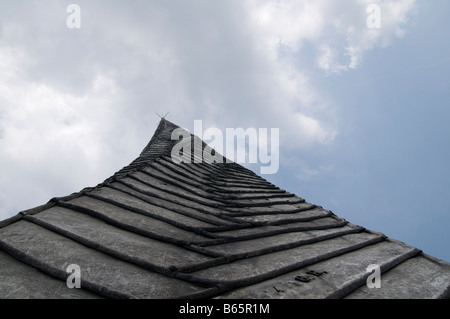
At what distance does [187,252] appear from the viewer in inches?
71.4

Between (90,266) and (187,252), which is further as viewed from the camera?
(187,252)

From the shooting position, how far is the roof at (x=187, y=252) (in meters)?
1.39

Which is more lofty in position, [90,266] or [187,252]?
[187,252]

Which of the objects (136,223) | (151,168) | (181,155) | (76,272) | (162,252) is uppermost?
(181,155)

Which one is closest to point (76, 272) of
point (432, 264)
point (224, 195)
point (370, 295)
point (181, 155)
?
point (370, 295)

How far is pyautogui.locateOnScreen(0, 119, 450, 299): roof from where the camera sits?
54.7 inches

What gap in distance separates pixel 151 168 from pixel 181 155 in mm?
1102

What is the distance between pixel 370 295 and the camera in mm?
1582

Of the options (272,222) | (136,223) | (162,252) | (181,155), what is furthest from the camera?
(181,155)
